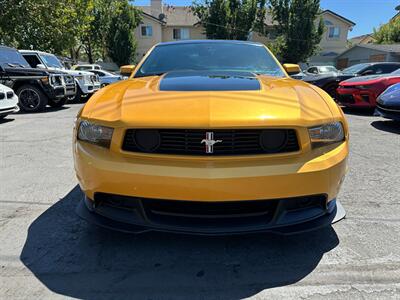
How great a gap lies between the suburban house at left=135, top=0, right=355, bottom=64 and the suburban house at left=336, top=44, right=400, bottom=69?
5.58ft

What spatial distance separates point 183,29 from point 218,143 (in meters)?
39.2

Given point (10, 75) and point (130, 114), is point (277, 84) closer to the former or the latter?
point (130, 114)

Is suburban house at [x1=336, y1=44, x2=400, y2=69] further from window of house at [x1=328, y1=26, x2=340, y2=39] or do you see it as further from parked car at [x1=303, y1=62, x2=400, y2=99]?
parked car at [x1=303, y1=62, x2=400, y2=99]

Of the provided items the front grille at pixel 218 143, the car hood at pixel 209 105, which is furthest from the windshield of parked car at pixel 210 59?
the front grille at pixel 218 143

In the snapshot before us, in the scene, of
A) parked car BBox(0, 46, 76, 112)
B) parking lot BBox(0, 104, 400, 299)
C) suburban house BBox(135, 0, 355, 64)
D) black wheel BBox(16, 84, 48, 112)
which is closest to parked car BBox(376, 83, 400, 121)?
parking lot BBox(0, 104, 400, 299)

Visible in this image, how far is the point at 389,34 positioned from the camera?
131 feet

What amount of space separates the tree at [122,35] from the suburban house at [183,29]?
4881 millimetres

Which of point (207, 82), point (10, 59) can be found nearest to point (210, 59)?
point (207, 82)

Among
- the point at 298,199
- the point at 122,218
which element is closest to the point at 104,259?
the point at 122,218

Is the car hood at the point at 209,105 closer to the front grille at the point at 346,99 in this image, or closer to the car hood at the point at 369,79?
the car hood at the point at 369,79

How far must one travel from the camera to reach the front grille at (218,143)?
78.4 inches

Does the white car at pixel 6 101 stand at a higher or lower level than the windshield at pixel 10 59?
lower

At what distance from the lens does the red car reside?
8.55 meters

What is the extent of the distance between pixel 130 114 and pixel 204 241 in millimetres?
1097
